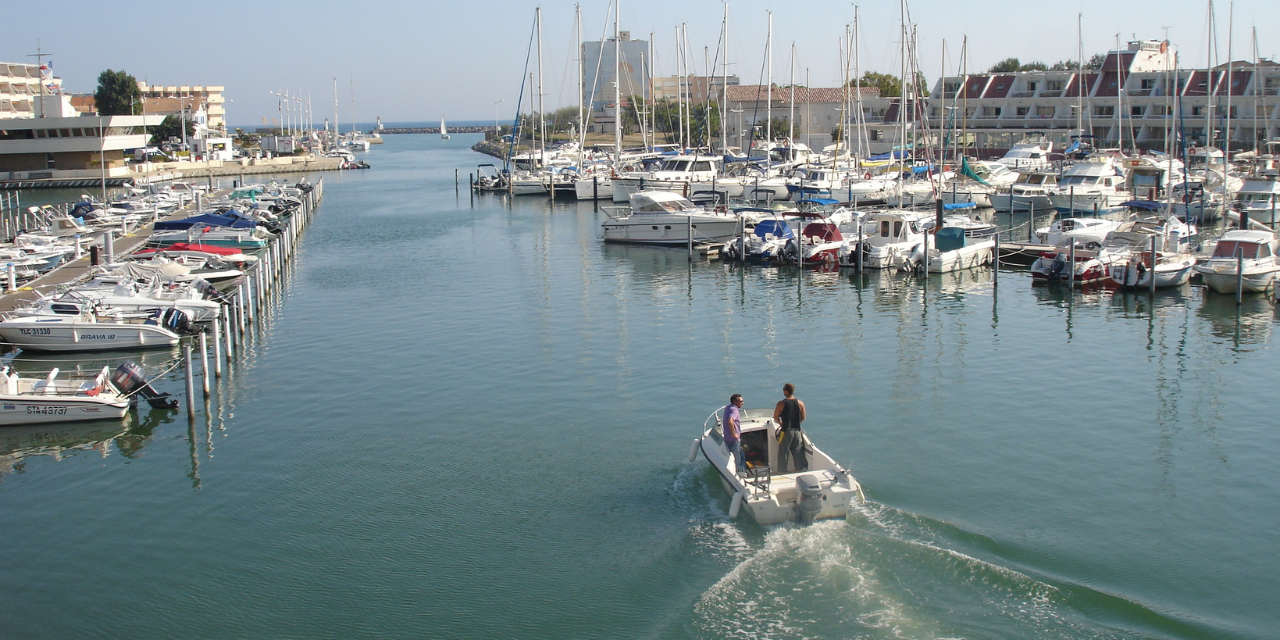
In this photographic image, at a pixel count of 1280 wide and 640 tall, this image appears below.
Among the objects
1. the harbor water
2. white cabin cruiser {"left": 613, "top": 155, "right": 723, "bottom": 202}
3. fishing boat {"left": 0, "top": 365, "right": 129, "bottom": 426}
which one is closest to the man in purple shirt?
the harbor water

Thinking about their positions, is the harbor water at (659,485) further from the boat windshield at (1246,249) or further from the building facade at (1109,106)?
the building facade at (1109,106)

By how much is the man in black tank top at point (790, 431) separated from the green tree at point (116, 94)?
12715cm

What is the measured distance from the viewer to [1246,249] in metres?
34.8

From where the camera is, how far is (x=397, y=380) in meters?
25.4

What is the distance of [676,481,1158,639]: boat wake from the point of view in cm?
1263

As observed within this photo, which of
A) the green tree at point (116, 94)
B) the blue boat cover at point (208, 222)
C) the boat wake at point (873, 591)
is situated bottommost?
the boat wake at point (873, 591)

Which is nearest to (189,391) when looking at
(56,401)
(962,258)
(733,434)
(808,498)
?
(56,401)

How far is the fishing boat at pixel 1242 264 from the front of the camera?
34.0 meters

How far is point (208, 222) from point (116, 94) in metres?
90.2

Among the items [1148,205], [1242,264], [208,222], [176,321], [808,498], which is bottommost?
[808,498]

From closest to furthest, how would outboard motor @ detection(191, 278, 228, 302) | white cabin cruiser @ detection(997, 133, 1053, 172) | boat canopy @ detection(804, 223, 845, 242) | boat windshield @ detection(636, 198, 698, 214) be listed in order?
outboard motor @ detection(191, 278, 228, 302) < boat canopy @ detection(804, 223, 845, 242) < boat windshield @ detection(636, 198, 698, 214) < white cabin cruiser @ detection(997, 133, 1053, 172)

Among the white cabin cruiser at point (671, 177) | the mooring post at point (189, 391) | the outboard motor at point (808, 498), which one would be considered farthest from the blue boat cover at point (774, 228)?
the outboard motor at point (808, 498)

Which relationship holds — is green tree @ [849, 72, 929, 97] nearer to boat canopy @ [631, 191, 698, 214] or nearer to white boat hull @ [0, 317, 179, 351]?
boat canopy @ [631, 191, 698, 214]

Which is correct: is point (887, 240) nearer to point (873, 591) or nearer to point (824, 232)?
point (824, 232)
